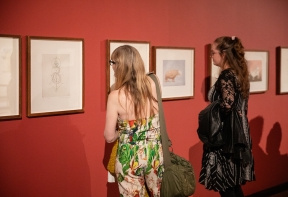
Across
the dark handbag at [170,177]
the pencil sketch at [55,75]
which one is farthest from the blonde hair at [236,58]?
the pencil sketch at [55,75]

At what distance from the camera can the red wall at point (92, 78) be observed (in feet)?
9.74

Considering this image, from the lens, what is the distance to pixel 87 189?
3.41 metres

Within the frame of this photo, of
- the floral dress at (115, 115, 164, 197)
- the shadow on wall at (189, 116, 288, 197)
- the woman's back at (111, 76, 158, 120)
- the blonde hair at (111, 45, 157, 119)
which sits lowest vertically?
the shadow on wall at (189, 116, 288, 197)

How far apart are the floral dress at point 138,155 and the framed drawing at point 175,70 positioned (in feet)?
3.38

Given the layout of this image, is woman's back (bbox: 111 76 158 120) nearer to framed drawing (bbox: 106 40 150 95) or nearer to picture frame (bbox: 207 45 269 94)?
framed drawing (bbox: 106 40 150 95)

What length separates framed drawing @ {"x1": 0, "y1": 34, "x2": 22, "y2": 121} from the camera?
2828 millimetres

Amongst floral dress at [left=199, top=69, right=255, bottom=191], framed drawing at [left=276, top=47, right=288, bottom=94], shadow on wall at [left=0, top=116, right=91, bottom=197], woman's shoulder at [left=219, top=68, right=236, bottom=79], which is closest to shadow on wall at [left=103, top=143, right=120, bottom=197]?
shadow on wall at [left=0, top=116, right=91, bottom=197]

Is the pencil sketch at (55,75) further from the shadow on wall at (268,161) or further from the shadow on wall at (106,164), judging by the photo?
the shadow on wall at (268,161)

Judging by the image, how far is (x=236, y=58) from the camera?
332 cm

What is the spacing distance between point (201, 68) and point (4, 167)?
2.19 meters

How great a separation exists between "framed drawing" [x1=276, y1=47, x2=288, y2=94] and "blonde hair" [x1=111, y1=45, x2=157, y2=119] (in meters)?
2.78

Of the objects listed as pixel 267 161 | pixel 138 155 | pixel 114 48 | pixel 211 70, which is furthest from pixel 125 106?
pixel 267 161

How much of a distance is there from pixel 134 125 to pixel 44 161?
859 millimetres

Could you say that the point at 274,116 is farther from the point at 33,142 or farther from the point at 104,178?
the point at 33,142
